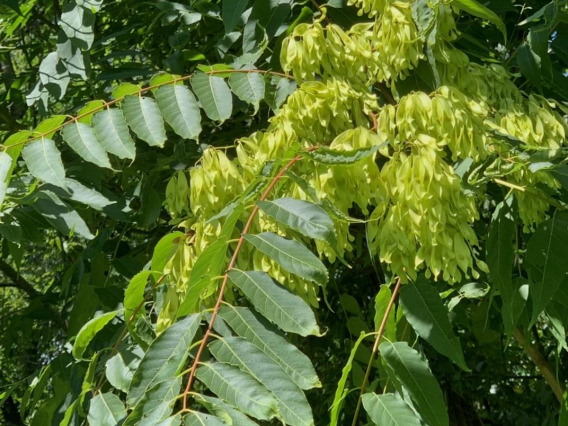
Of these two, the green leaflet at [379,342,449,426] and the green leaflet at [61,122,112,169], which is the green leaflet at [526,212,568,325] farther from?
the green leaflet at [61,122,112,169]

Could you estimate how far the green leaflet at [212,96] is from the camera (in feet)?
5.67

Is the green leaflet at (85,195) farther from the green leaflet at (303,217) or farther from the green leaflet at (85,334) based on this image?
the green leaflet at (303,217)

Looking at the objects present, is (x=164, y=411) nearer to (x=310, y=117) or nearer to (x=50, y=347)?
(x=310, y=117)

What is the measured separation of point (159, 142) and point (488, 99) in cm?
61

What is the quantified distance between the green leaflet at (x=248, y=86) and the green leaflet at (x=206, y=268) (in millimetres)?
462

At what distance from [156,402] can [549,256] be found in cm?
67

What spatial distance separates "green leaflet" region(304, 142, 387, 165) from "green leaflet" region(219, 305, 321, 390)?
24 cm

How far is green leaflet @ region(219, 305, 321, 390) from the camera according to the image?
1.19 metres

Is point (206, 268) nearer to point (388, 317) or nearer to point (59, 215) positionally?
point (388, 317)

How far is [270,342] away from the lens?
4.03ft

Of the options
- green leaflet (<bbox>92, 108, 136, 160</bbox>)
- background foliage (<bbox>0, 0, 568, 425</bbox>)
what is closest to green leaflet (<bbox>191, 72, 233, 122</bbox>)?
background foliage (<bbox>0, 0, 568, 425</bbox>)

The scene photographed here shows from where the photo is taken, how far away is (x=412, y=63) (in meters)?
1.53

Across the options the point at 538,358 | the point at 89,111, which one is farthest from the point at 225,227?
the point at 538,358

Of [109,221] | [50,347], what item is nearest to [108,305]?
[109,221]
